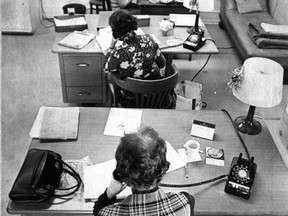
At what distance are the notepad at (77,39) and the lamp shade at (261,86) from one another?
143cm

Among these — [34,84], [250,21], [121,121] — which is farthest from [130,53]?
[250,21]

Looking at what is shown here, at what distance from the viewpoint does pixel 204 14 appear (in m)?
4.80

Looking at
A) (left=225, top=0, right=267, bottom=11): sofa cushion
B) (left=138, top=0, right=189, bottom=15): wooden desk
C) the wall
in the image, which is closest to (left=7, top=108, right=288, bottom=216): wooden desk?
(left=138, top=0, right=189, bottom=15): wooden desk

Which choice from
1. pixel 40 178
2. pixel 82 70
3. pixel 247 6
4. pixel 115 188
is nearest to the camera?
pixel 115 188

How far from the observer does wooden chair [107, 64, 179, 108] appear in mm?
2154

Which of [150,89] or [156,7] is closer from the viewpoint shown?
[150,89]

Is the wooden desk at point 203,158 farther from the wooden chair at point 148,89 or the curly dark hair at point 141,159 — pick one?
the curly dark hair at point 141,159

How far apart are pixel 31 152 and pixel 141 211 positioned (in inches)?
27.3

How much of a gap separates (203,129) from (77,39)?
1.42 meters

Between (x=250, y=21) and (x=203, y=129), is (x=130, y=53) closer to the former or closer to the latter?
(x=203, y=129)

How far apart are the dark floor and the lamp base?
619mm

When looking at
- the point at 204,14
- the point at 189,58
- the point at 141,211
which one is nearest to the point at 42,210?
the point at 141,211

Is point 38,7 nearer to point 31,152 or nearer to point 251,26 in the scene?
point 251,26

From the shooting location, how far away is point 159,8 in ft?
13.1
